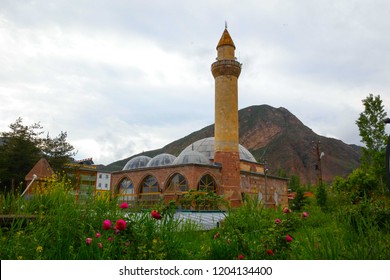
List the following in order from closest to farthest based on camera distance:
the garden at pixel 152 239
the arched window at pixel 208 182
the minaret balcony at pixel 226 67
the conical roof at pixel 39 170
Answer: the garden at pixel 152 239 < the conical roof at pixel 39 170 < the arched window at pixel 208 182 < the minaret balcony at pixel 226 67

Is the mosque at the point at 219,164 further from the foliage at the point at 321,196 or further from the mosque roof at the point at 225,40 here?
the foliage at the point at 321,196

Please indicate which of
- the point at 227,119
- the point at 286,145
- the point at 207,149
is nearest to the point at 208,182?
the point at 227,119

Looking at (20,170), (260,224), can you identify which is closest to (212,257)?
(260,224)

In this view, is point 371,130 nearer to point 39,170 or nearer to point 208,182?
point 208,182

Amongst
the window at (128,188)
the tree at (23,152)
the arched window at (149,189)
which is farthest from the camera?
the window at (128,188)

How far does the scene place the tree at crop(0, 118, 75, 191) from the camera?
19297 millimetres

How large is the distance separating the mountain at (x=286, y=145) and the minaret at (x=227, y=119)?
188ft

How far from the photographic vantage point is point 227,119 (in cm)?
2816

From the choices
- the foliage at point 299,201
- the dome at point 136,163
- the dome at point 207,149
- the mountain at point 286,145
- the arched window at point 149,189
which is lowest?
the foliage at point 299,201

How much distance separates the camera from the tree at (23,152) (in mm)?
19297

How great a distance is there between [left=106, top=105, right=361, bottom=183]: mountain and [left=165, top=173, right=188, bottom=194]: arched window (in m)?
58.6

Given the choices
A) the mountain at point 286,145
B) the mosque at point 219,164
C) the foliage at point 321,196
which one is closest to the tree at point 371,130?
the foliage at point 321,196

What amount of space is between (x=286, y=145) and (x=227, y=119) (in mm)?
92997
